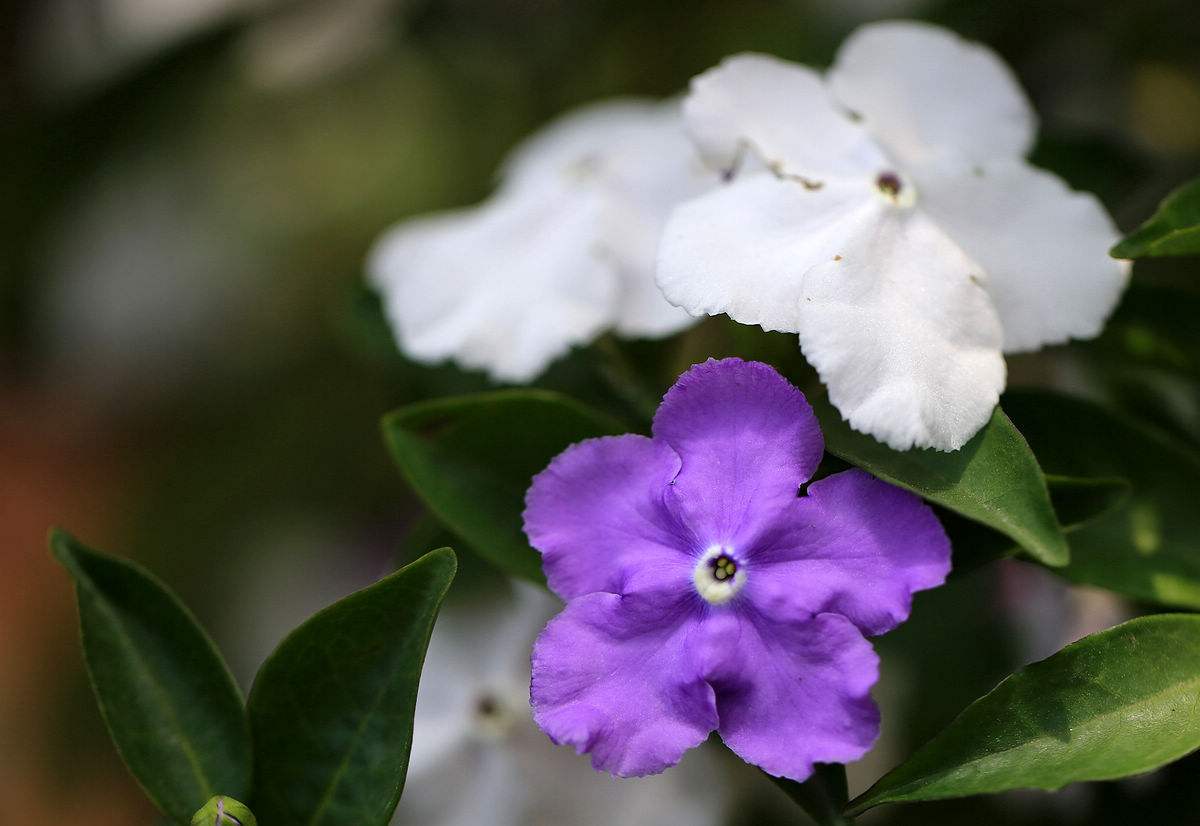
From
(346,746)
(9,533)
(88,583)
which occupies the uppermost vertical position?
(88,583)

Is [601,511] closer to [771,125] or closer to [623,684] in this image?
[623,684]

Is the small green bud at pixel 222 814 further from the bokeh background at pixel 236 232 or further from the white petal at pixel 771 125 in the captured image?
the bokeh background at pixel 236 232

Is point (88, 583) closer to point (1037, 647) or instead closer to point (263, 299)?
point (1037, 647)

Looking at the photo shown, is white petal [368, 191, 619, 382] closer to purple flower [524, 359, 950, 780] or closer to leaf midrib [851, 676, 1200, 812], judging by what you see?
purple flower [524, 359, 950, 780]

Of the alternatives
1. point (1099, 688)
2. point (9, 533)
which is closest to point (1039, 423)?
point (1099, 688)

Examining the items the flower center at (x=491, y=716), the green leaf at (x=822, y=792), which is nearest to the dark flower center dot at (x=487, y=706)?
the flower center at (x=491, y=716)

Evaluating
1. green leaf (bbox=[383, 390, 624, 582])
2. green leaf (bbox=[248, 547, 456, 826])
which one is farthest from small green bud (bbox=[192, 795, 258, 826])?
green leaf (bbox=[383, 390, 624, 582])
